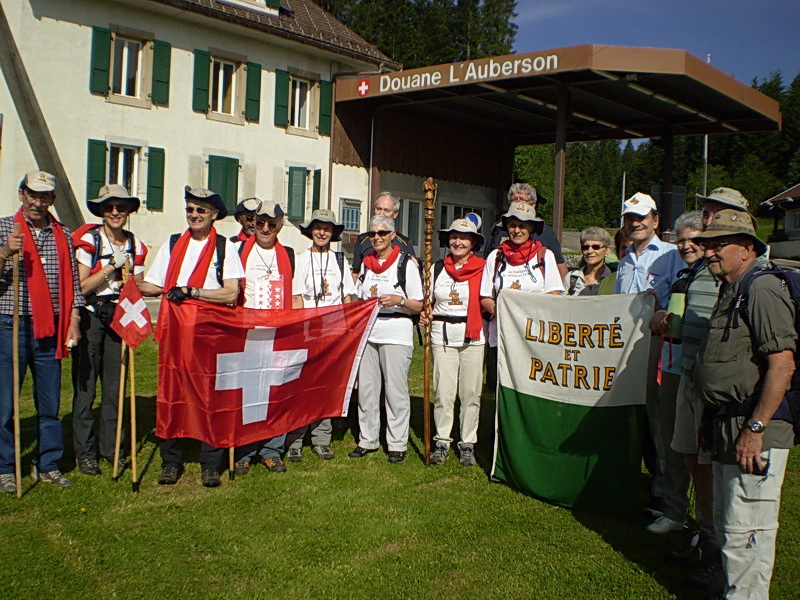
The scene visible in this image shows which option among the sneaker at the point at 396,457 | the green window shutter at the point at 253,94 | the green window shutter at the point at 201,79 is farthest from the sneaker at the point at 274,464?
the green window shutter at the point at 253,94

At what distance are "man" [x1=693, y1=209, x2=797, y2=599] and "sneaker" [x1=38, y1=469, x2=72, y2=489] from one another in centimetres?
439

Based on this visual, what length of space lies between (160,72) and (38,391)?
14.7 m

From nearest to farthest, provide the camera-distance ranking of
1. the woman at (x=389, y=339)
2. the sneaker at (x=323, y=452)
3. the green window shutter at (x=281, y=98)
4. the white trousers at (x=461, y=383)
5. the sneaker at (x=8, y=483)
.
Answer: the sneaker at (x=8, y=483)
the white trousers at (x=461, y=383)
the woman at (x=389, y=339)
the sneaker at (x=323, y=452)
the green window shutter at (x=281, y=98)

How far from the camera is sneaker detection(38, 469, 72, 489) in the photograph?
555cm

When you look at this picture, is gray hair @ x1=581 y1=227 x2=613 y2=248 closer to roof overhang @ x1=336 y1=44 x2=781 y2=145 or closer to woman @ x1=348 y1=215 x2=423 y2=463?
woman @ x1=348 y1=215 x2=423 y2=463

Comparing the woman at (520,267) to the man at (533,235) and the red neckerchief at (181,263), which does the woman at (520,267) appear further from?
the red neckerchief at (181,263)

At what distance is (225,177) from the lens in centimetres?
1994

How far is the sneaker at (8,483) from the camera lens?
5382 millimetres

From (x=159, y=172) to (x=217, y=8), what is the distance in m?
4.42

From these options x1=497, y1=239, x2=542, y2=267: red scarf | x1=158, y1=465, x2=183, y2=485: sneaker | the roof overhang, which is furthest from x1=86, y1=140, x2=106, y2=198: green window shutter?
→ x1=497, y1=239, x2=542, y2=267: red scarf

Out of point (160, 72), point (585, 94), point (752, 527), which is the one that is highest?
point (160, 72)

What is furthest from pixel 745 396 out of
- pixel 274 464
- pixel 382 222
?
pixel 274 464

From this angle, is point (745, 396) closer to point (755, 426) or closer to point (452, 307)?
point (755, 426)

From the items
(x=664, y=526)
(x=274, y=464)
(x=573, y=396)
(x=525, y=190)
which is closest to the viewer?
(x=664, y=526)
